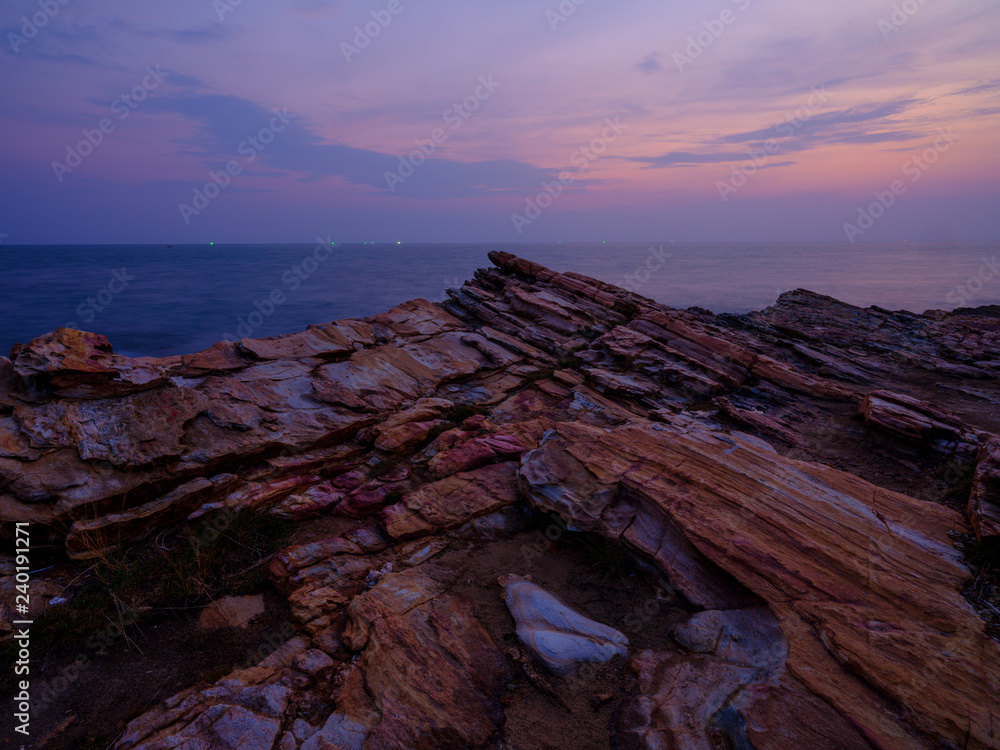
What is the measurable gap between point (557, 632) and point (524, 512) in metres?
2.64

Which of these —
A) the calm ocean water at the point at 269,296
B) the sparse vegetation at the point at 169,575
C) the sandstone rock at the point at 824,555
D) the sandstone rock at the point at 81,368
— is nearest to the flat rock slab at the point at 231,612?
the sparse vegetation at the point at 169,575

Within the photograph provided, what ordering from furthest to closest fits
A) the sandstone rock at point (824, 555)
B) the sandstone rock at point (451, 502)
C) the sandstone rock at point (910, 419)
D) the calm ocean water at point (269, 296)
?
the calm ocean water at point (269, 296) → the sandstone rock at point (910, 419) → the sandstone rock at point (451, 502) → the sandstone rock at point (824, 555)

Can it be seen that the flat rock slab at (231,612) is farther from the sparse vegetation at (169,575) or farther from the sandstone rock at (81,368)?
the sandstone rock at (81,368)

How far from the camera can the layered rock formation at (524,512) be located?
4.54 m

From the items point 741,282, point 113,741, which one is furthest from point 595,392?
point 741,282

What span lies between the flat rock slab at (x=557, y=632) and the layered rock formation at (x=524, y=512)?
0.52 feet

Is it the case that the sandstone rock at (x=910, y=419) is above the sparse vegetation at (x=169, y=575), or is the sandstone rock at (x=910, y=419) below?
above

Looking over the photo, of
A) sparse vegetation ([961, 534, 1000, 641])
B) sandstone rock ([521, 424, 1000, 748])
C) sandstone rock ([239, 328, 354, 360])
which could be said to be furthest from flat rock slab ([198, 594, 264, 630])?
sparse vegetation ([961, 534, 1000, 641])

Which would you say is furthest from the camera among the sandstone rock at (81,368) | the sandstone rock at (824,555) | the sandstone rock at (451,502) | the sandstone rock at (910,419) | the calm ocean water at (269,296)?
the calm ocean water at (269,296)

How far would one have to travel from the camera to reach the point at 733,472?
7.39 metres

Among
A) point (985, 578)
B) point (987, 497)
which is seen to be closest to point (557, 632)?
point (985, 578)

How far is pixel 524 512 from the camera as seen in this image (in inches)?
321

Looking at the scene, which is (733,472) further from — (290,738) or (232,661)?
(232,661)

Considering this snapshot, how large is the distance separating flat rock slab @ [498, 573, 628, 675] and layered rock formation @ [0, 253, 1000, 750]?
0.16 m
